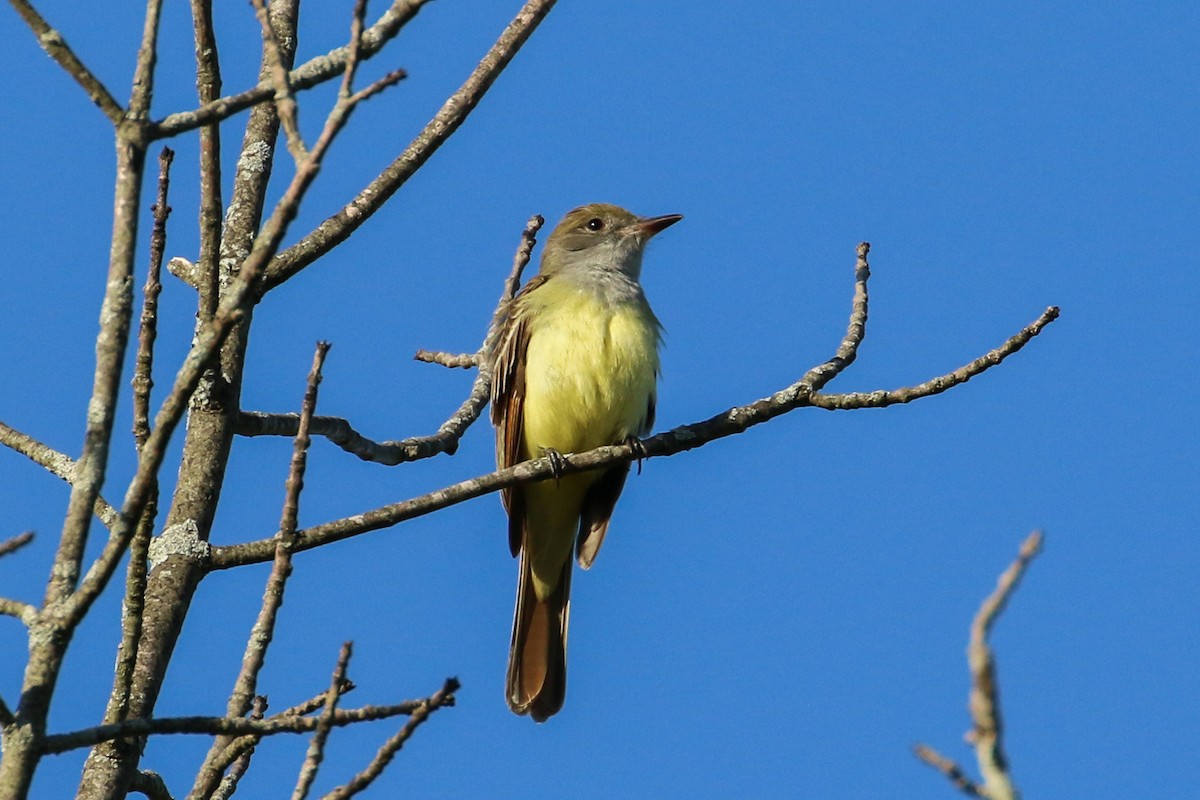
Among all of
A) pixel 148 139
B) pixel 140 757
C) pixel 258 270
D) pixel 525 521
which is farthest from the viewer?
pixel 525 521

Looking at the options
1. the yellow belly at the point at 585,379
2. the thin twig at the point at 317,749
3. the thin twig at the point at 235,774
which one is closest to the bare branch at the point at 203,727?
the thin twig at the point at 317,749

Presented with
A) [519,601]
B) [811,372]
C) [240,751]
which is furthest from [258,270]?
[519,601]

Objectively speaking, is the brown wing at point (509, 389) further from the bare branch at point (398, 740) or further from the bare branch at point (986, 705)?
the bare branch at point (986, 705)

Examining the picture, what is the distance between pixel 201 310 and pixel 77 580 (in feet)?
5.33

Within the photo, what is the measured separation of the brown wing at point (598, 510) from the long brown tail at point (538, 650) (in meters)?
0.18

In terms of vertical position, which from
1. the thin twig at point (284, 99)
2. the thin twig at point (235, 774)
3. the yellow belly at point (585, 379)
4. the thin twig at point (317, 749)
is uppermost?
the yellow belly at point (585, 379)

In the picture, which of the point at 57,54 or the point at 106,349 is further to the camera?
the point at 57,54

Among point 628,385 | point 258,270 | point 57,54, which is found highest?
point 628,385

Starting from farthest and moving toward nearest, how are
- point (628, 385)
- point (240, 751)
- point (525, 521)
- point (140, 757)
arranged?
1. point (525, 521)
2. point (628, 385)
3. point (140, 757)
4. point (240, 751)

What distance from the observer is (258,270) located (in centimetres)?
337

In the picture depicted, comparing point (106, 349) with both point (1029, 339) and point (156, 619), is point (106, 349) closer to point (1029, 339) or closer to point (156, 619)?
point (156, 619)

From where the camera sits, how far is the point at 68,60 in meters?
3.74

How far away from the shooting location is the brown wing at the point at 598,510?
337 inches

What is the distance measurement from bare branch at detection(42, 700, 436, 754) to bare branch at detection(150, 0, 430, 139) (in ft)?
4.47
